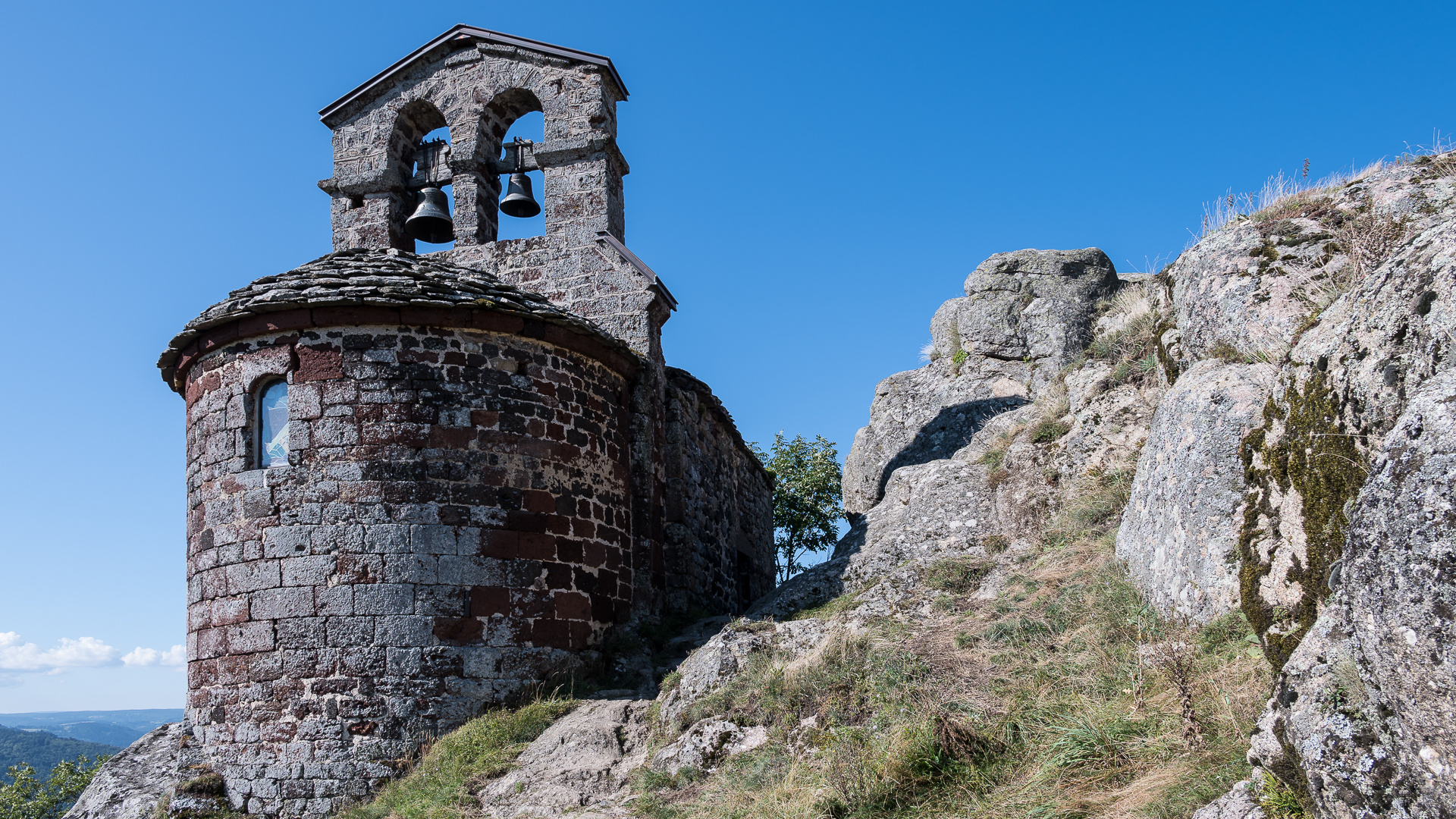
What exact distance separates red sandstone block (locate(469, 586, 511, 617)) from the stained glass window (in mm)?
2146

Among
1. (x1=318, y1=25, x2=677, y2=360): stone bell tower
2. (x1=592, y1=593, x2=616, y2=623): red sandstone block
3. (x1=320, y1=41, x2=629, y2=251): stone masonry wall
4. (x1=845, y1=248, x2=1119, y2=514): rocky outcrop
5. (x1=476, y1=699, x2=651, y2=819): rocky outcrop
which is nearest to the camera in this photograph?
(x1=476, y1=699, x2=651, y2=819): rocky outcrop

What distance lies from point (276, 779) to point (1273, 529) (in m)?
7.73

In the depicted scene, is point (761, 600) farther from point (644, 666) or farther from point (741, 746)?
point (741, 746)

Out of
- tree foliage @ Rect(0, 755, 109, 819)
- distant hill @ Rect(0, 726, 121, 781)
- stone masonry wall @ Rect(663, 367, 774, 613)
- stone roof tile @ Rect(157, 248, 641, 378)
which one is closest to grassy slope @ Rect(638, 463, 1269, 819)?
stone masonry wall @ Rect(663, 367, 774, 613)

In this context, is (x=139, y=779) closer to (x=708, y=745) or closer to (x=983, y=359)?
(x=708, y=745)

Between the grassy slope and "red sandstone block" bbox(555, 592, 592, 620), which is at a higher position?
"red sandstone block" bbox(555, 592, 592, 620)

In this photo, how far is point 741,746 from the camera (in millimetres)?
6742

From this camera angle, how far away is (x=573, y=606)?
9.07 m

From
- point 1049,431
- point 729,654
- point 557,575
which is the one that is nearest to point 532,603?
point 557,575

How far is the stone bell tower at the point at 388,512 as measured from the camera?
316 inches

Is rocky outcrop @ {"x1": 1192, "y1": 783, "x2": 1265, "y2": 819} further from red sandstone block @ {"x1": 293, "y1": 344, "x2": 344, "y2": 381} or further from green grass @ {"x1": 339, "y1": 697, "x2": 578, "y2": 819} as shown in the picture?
red sandstone block @ {"x1": 293, "y1": 344, "x2": 344, "y2": 381}

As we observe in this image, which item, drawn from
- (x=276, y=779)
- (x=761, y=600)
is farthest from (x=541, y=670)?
(x=761, y=600)

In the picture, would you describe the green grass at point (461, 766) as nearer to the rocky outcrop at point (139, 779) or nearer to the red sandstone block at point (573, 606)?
the red sandstone block at point (573, 606)

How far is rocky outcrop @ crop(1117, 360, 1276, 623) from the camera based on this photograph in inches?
220
